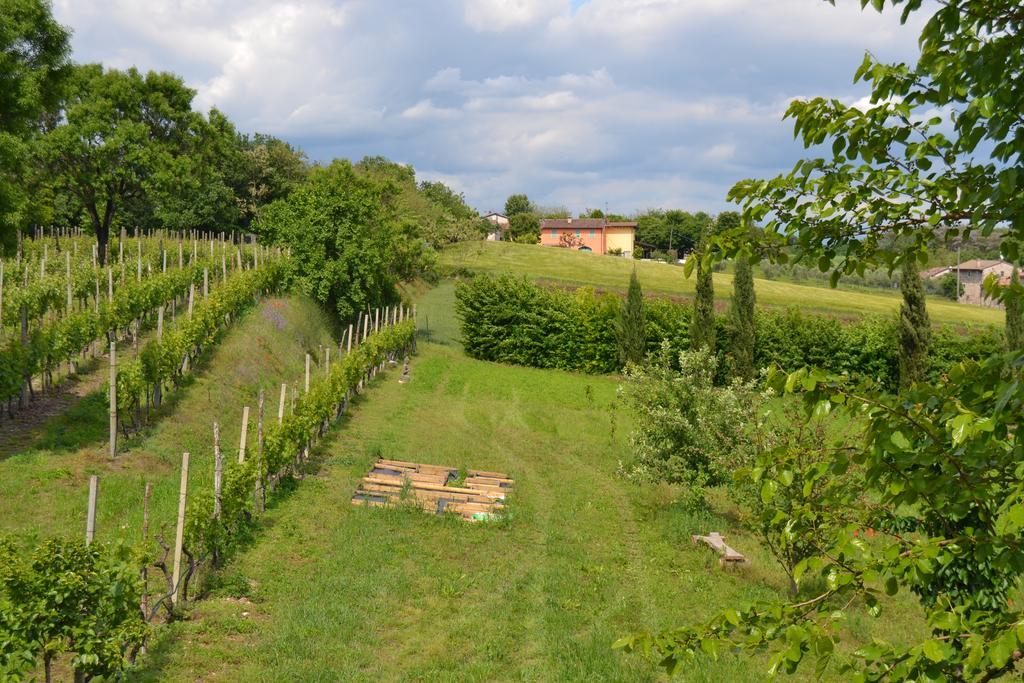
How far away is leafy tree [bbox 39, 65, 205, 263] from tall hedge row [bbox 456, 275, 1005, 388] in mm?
15246

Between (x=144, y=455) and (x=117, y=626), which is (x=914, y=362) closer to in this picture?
(x=144, y=455)

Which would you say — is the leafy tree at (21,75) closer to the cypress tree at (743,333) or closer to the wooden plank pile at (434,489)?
the wooden plank pile at (434,489)

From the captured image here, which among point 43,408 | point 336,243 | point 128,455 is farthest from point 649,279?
→ point 128,455

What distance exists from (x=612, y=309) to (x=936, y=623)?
3336 cm

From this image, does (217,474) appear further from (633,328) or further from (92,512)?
(633,328)

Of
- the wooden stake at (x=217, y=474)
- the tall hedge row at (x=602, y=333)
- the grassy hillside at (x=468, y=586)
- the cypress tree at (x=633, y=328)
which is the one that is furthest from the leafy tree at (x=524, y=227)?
the wooden stake at (x=217, y=474)

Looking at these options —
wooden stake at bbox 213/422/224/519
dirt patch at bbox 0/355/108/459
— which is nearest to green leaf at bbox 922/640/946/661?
wooden stake at bbox 213/422/224/519

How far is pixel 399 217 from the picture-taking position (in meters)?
43.5

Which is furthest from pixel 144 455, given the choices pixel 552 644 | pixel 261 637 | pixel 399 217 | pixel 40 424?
pixel 399 217

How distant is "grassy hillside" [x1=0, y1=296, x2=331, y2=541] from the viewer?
40.2 feet

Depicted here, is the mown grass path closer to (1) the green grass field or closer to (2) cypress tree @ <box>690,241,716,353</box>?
(1) the green grass field

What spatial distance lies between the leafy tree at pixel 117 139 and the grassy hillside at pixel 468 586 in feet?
62.0

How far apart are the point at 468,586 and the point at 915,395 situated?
384 inches

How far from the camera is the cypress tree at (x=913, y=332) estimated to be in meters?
31.8
